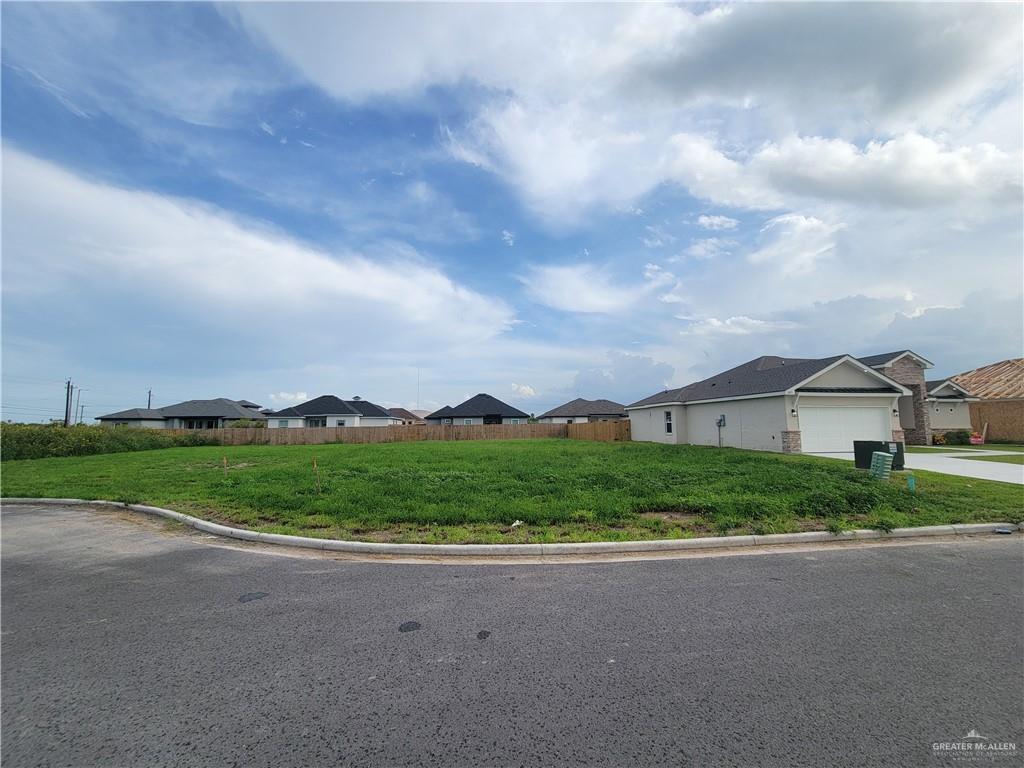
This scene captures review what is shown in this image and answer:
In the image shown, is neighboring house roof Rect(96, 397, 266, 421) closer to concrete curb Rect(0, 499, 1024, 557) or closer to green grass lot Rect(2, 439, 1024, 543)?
green grass lot Rect(2, 439, 1024, 543)

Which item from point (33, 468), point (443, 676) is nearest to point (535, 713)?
point (443, 676)

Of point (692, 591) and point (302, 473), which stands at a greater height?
point (302, 473)

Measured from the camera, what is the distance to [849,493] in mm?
8992

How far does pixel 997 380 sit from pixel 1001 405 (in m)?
4.78

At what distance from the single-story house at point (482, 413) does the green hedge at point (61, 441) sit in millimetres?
31432

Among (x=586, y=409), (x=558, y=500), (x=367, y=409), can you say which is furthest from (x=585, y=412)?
(x=558, y=500)

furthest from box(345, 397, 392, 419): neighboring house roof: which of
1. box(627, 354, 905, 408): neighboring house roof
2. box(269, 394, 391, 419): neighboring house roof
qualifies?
box(627, 354, 905, 408): neighboring house roof

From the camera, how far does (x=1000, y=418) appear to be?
28.8 m

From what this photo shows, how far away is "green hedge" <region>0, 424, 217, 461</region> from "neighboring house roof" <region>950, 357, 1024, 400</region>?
51.9 m

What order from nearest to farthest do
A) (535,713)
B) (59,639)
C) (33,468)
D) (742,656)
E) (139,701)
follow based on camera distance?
(535,713), (139,701), (742,656), (59,639), (33,468)

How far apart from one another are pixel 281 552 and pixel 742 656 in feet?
19.5

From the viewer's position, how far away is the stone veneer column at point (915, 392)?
87.1ft

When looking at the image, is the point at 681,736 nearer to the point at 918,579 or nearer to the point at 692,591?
the point at 692,591

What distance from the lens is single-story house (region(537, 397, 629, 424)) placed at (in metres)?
60.7
